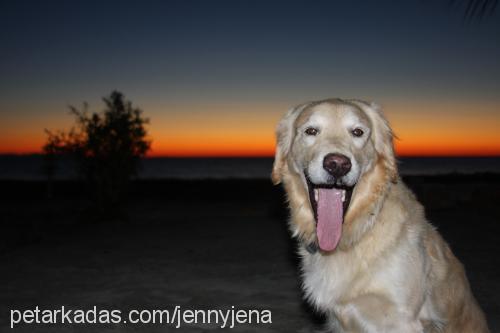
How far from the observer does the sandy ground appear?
18.3 feet

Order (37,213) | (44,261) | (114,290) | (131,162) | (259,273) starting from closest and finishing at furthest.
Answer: (114,290) < (259,273) < (44,261) < (131,162) < (37,213)

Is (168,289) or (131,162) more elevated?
(131,162)

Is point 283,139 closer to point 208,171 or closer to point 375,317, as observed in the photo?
point 375,317

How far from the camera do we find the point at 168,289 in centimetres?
629

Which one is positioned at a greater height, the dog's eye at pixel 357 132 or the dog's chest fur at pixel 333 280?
the dog's eye at pixel 357 132

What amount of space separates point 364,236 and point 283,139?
120cm

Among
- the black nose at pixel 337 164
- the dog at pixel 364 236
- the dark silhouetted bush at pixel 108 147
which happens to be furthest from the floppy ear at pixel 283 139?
the dark silhouetted bush at pixel 108 147

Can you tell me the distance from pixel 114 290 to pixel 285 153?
3.36 m

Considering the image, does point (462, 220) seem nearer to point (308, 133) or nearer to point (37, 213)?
point (308, 133)

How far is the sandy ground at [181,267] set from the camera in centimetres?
559

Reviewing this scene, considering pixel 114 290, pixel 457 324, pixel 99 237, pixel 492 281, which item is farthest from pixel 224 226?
pixel 457 324

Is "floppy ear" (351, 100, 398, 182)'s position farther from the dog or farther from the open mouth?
the open mouth

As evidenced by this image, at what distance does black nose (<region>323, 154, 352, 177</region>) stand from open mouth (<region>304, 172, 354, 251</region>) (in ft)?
1.19

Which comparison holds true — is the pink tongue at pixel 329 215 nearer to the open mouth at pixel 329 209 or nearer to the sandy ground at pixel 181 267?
the open mouth at pixel 329 209
